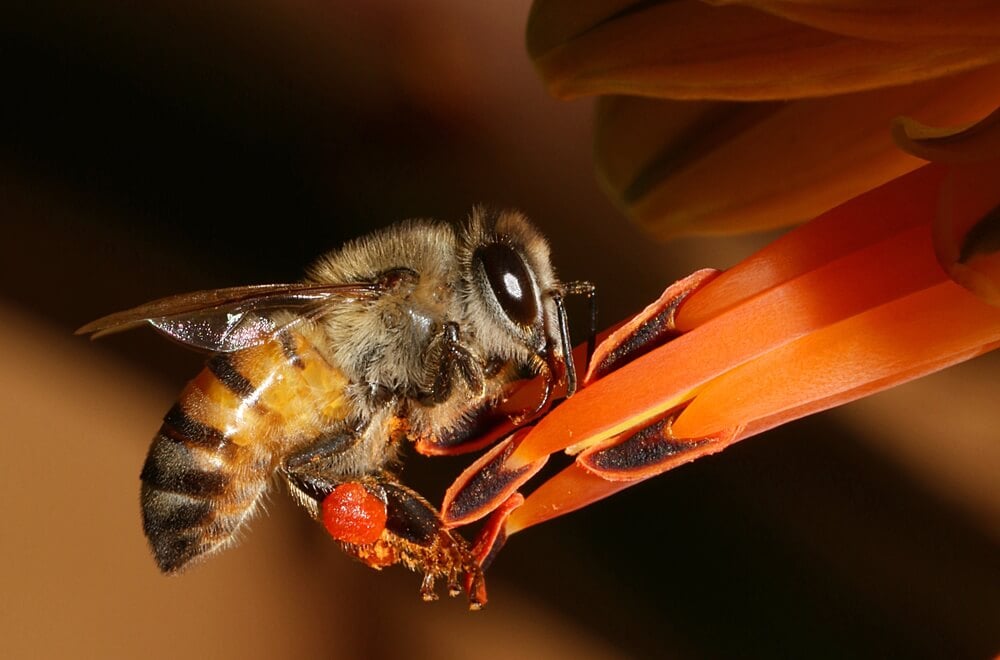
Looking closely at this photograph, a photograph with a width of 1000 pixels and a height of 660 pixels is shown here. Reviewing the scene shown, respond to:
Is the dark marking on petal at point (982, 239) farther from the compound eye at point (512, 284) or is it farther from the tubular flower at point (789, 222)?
the compound eye at point (512, 284)

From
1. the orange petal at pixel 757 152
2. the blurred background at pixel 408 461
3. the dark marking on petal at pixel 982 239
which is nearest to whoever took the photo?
the dark marking on petal at pixel 982 239

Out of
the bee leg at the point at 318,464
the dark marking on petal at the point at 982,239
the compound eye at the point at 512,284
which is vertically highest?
the compound eye at the point at 512,284

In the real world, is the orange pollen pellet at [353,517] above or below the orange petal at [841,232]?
below

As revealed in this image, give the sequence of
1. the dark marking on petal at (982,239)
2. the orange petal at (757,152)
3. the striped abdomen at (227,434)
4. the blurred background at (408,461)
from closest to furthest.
Result: 1. the dark marking on petal at (982,239)
2. the orange petal at (757,152)
3. the striped abdomen at (227,434)
4. the blurred background at (408,461)

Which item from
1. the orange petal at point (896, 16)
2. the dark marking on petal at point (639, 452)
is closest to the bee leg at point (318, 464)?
the dark marking on petal at point (639, 452)

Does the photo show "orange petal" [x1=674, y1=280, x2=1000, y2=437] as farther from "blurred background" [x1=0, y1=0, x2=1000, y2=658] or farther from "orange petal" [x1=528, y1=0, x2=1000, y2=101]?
"blurred background" [x1=0, y1=0, x2=1000, y2=658]

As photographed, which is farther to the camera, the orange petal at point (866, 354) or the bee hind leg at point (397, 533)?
the bee hind leg at point (397, 533)

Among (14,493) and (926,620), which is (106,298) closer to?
(14,493)

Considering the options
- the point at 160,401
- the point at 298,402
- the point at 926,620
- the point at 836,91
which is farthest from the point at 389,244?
the point at 160,401
